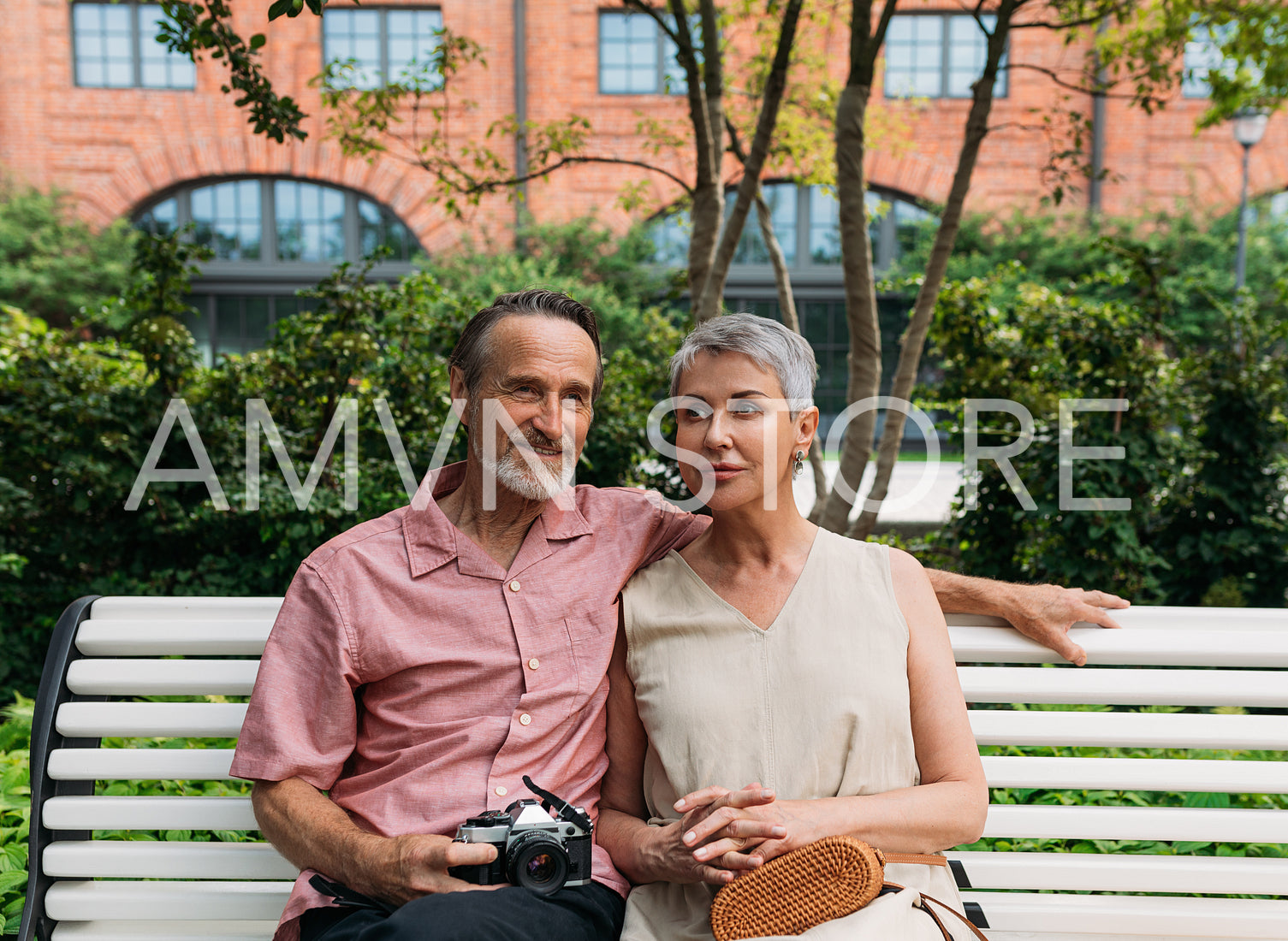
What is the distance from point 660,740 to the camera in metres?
1.87

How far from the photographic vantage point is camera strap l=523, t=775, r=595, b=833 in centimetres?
170

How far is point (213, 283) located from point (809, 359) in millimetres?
19098

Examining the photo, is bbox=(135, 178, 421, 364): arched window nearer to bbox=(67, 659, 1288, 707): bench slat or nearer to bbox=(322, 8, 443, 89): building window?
bbox=(322, 8, 443, 89): building window

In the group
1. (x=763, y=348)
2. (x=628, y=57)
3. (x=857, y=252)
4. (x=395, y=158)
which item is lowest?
(x=763, y=348)

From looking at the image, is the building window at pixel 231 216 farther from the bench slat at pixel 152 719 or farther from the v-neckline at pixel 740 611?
the v-neckline at pixel 740 611

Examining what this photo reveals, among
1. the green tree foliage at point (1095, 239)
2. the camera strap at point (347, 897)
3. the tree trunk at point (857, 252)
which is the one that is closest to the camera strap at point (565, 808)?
the camera strap at point (347, 897)

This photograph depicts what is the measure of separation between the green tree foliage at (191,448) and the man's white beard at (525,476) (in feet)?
7.13

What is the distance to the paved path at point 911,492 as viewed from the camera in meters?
7.94

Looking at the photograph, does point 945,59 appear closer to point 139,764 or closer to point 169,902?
point 139,764

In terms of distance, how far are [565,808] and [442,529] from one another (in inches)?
25.1

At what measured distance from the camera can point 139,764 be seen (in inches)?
79.2

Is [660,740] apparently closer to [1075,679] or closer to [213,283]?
[1075,679]

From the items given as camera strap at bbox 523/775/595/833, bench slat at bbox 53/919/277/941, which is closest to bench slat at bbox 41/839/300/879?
bench slat at bbox 53/919/277/941

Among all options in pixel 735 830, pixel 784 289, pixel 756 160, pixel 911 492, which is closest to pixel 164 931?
pixel 735 830
